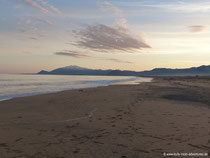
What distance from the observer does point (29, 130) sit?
23.0 ft

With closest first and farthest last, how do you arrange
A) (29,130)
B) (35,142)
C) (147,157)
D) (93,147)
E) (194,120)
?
(147,157), (93,147), (35,142), (29,130), (194,120)

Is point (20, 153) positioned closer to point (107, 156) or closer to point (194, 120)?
point (107, 156)

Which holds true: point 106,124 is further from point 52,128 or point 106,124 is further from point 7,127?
point 7,127

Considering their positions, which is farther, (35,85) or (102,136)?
(35,85)

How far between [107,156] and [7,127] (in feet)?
16.1

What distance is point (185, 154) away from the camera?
498 centimetres

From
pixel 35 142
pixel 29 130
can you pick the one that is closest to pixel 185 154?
pixel 35 142

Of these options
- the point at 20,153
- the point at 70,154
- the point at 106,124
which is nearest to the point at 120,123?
the point at 106,124

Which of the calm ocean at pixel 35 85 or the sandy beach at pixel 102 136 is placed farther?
the calm ocean at pixel 35 85

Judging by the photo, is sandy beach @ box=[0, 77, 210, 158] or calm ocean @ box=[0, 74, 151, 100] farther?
calm ocean @ box=[0, 74, 151, 100]

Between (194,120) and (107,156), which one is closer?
(107,156)

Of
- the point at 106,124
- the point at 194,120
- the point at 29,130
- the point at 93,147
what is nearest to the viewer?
the point at 93,147

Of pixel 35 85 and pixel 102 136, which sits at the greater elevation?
pixel 35 85

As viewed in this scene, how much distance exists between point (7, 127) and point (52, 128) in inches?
75.8
